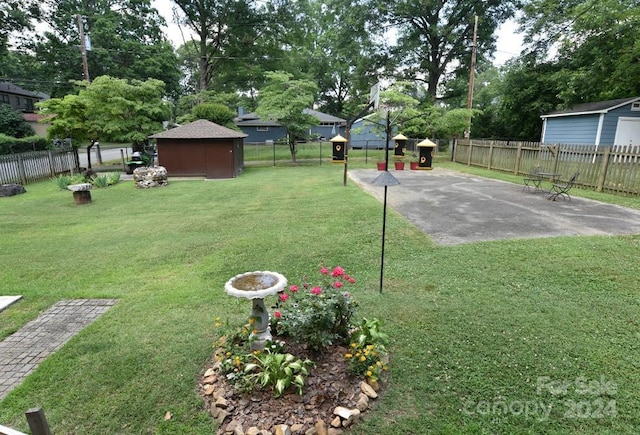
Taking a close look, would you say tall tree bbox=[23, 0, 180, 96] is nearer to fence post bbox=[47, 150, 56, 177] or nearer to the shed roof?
the shed roof

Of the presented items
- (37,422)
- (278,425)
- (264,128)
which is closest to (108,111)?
(264,128)

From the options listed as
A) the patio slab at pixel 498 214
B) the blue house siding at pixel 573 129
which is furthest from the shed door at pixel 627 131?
the patio slab at pixel 498 214

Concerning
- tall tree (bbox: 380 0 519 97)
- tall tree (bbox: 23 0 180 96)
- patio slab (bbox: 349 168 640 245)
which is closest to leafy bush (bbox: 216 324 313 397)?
patio slab (bbox: 349 168 640 245)

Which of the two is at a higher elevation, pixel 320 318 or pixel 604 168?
pixel 604 168

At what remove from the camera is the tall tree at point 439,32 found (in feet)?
74.2

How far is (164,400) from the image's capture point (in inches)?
101

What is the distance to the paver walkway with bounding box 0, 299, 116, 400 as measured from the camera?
2936mm

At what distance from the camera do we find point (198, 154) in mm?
15219

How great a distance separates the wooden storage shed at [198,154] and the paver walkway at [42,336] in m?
11.7

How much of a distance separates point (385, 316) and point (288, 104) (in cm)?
1653

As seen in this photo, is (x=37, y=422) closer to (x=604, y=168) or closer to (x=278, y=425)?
(x=278, y=425)

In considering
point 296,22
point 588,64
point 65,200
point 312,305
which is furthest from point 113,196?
point 296,22

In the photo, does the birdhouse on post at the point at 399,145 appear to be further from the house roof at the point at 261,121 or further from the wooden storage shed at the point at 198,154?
the house roof at the point at 261,121

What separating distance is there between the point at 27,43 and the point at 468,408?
3530 centimetres
